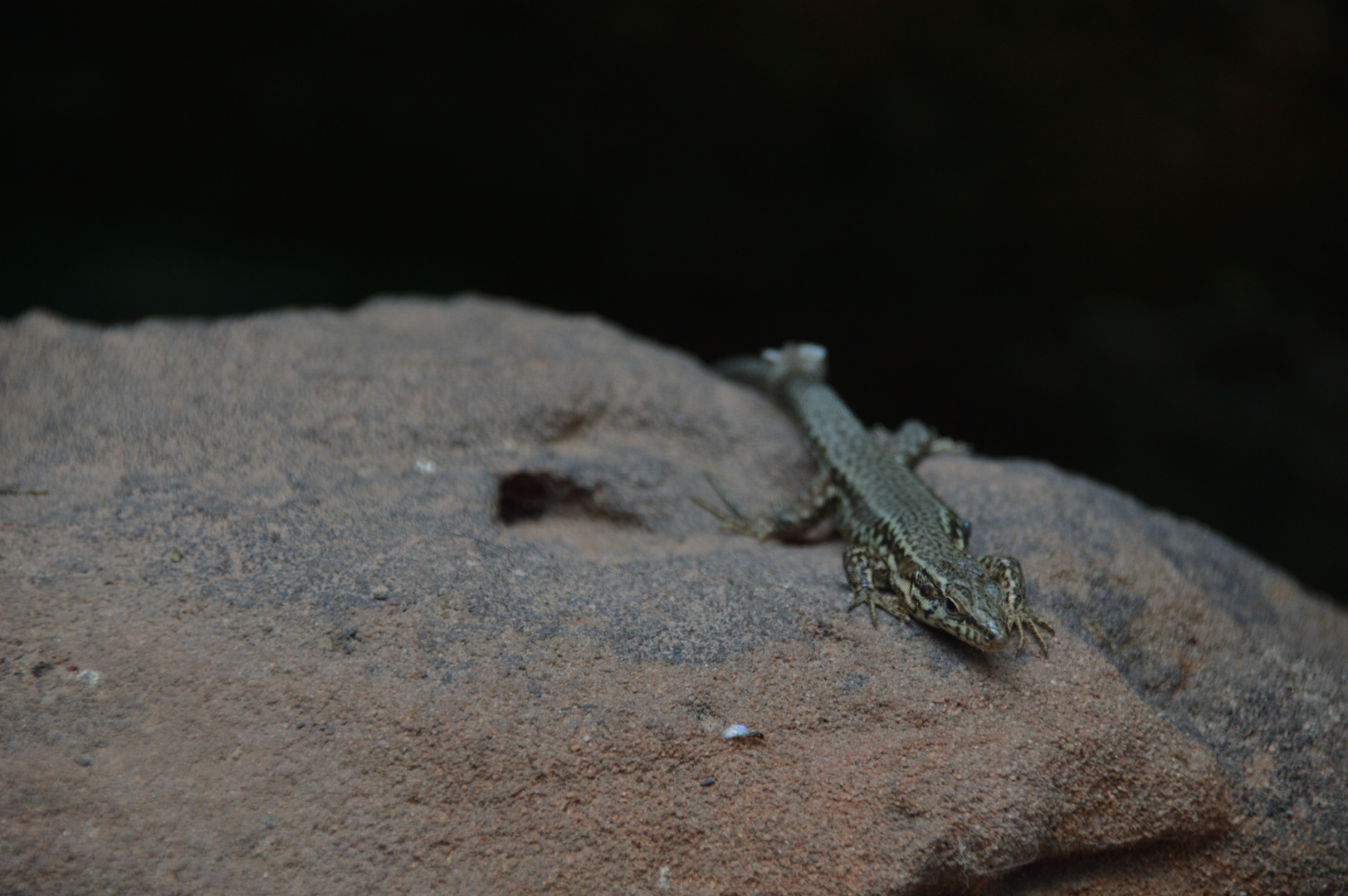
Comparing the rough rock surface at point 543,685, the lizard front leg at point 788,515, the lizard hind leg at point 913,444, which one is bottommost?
the rough rock surface at point 543,685

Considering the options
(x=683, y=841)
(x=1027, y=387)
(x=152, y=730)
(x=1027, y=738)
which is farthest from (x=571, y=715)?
(x=1027, y=387)

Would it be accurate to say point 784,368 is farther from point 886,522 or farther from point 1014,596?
point 1014,596

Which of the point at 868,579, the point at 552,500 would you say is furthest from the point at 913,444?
the point at 552,500

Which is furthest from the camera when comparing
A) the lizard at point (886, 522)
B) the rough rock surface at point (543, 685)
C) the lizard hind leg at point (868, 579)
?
the lizard hind leg at point (868, 579)

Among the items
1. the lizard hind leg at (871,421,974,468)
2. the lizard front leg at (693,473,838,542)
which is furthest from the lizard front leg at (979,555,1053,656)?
the lizard hind leg at (871,421,974,468)

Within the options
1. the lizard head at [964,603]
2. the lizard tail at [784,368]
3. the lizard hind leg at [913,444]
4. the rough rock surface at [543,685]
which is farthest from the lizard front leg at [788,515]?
the lizard tail at [784,368]

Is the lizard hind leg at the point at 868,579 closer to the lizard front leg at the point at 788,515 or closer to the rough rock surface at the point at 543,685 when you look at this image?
the rough rock surface at the point at 543,685
